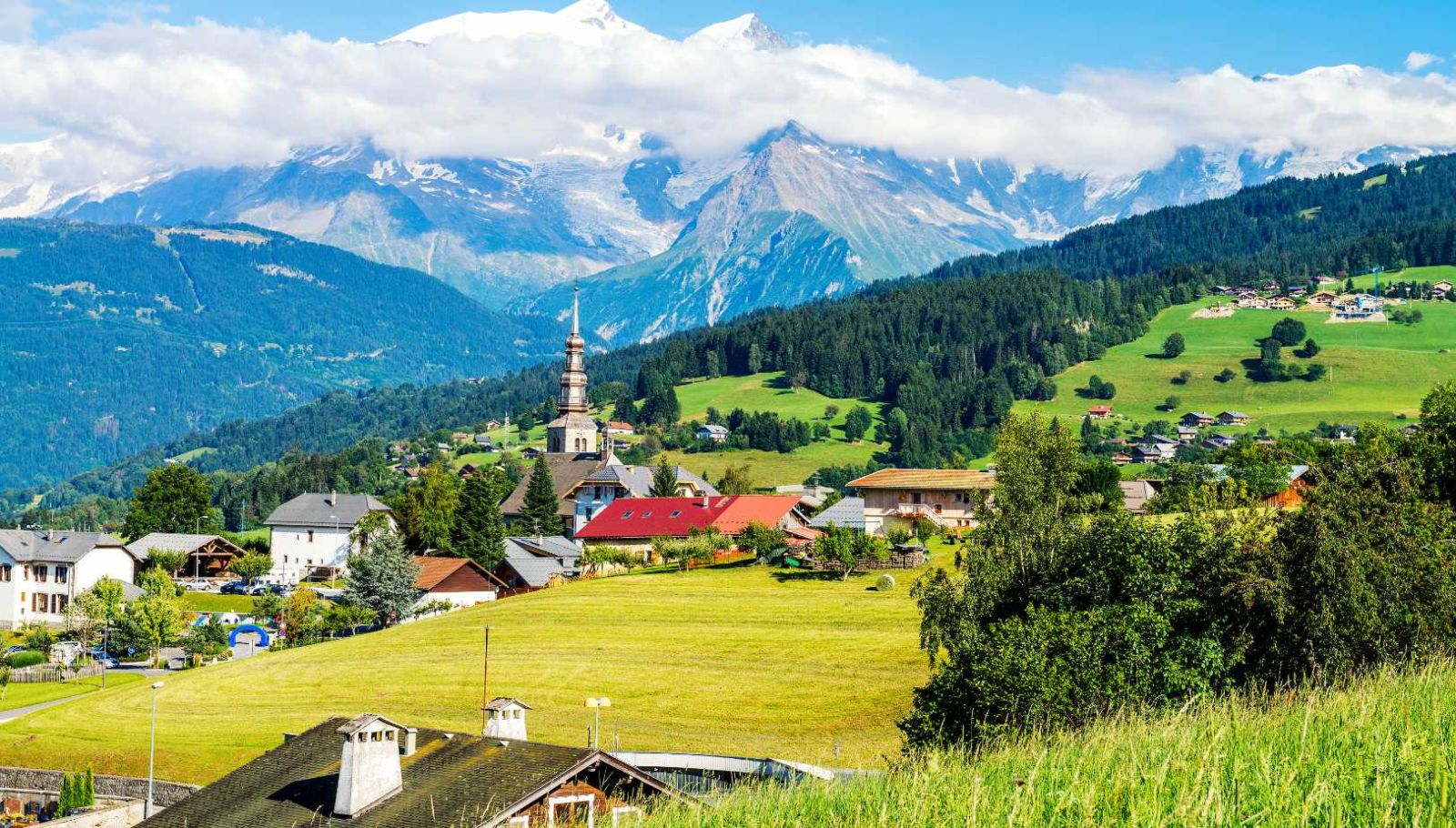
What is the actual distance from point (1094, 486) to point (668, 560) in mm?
29633

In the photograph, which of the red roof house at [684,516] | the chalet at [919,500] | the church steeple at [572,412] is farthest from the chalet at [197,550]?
the chalet at [919,500]

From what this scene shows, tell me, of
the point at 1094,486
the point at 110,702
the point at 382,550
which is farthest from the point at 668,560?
the point at 110,702

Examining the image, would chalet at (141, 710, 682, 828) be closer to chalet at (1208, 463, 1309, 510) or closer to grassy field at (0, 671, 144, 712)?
grassy field at (0, 671, 144, 712)

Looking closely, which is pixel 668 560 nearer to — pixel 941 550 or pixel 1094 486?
pixel 941 550

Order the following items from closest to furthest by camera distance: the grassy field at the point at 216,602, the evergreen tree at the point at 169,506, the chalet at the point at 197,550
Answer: the grassy field at the point at 216,602
the chalet at the point at 197,550
the evergreen tree at the point at 169,506

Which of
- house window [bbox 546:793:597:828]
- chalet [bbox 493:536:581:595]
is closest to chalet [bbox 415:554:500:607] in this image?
chalet [bbox 493:536:581:595]

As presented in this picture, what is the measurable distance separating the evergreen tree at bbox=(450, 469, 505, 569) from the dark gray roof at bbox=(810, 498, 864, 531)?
943 inches

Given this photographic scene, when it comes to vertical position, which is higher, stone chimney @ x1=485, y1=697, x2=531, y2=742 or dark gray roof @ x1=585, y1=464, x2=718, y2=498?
stone chimney @ x1=485, y1=697, x2=531, y2=742

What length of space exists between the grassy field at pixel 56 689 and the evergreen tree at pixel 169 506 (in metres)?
67.8

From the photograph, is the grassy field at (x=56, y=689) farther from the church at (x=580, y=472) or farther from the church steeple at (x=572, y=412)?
the church steeple at (x=572, y=412)

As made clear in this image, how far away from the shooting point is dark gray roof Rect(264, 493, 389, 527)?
448 ft

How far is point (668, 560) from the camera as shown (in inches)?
3846

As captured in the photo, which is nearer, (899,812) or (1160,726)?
(899,812)

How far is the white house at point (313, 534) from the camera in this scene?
13488 centimetres
